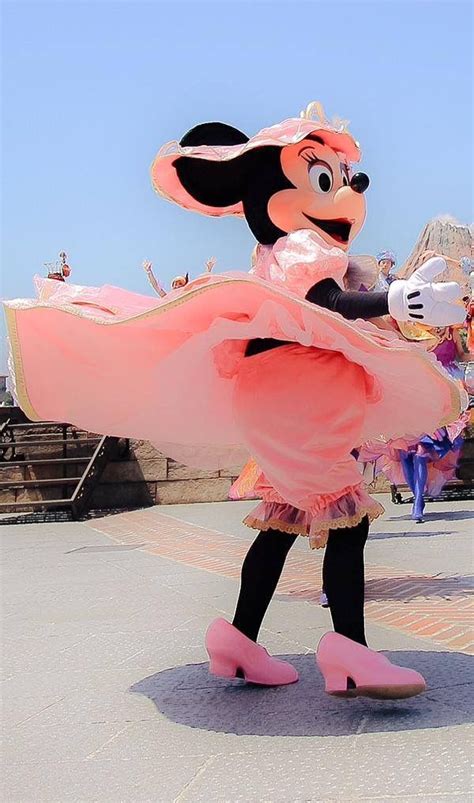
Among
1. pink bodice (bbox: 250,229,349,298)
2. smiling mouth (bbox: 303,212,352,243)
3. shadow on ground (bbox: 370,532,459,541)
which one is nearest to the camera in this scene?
pink bodice (bbox: 250,229,349,298)

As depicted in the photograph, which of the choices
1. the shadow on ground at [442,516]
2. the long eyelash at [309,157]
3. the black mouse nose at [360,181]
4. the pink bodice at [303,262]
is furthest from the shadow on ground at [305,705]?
the shadow on ground at [442,516]

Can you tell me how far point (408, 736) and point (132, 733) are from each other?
0.78 m

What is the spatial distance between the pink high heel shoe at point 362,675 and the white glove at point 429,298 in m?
0.96

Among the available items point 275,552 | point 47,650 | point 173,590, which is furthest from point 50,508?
point 275,552

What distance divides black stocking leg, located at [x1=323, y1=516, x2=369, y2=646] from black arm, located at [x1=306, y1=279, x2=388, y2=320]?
63cm

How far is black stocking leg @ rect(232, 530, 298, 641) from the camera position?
3.00m

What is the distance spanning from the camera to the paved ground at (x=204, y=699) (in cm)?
219

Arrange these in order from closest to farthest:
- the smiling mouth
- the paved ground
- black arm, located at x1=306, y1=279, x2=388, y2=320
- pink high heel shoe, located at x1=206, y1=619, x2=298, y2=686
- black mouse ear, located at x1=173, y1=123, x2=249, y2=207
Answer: the paved ground < black arm, located at x1=306, y1=279, x2=388, y2=320 < pink high heel shoe, located at x1=206, y1=619, x2=298, y2=686 < the smiling mouth < black mouse ear, located at x1=173, y1=123, x2=249, y2=207

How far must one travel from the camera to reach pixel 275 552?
301 centimetres

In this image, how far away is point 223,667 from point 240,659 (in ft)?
0.23

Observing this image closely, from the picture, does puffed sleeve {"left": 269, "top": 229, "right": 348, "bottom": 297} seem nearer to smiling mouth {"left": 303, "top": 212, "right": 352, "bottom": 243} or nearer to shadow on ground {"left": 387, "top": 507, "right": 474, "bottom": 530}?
smiling mouth {"left": 303, "top": 212, "right": 352, "bottom": 243}

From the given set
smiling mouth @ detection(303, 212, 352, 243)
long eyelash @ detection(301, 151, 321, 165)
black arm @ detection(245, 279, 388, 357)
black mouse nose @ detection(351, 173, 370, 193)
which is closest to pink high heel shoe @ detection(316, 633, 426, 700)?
black arm @ detection(245, 279, 388, 357)

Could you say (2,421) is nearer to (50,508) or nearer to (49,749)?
(50,508)

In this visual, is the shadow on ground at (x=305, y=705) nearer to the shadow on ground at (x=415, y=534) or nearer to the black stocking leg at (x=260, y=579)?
the black stocking leg at (x=260, y=579)
